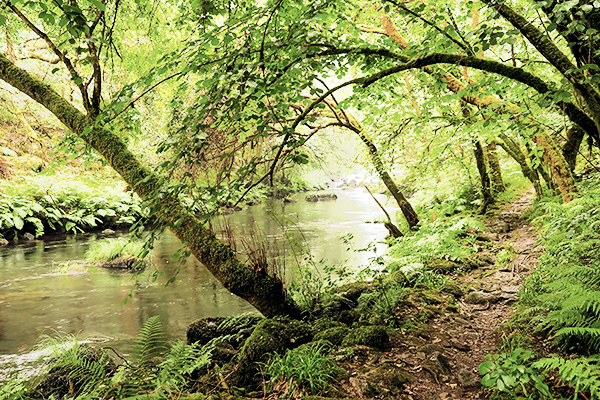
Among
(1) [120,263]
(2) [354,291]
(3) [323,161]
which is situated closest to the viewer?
(3) [323,161]

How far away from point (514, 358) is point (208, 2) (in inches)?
134

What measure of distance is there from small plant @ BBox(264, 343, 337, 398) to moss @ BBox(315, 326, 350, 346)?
0.37 m

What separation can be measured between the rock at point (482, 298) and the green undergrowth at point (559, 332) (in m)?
0.41

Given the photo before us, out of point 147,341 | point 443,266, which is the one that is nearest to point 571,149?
point 443,266

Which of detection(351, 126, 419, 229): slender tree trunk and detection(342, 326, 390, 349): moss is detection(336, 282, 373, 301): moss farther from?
detection(351, 126, 419, 229): slender tree trunk

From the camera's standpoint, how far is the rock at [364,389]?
97.9 inches

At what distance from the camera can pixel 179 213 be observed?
152 inches

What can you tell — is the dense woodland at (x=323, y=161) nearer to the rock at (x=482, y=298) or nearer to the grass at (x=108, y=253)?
the rock at (x=482, y=298)

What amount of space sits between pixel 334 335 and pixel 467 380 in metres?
1.19

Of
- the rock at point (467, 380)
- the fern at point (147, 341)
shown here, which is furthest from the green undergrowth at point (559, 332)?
the fern at point (147, 341)

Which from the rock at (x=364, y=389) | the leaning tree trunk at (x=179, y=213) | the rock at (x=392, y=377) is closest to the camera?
the rock at (x=364, y=389)

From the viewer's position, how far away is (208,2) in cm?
296

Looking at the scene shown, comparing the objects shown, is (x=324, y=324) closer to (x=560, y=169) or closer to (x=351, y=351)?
(x=351, y=351)

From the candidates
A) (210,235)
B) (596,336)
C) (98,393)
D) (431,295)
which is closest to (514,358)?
(596,336)
